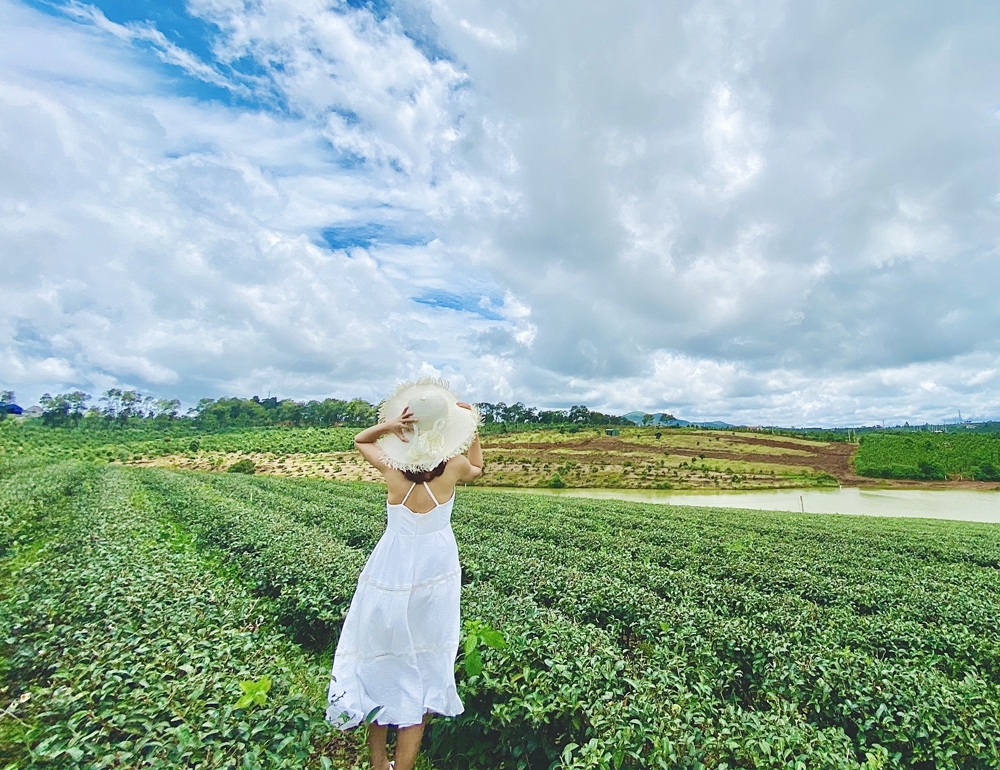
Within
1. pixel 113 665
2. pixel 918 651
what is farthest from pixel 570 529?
pixel 113 665

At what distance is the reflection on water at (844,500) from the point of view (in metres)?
36.2

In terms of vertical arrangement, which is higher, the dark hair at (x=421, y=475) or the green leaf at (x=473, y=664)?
the dark hair at (x=421, y=475)

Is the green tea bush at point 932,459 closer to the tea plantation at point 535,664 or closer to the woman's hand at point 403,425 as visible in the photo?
the tea plantation at point 535,664

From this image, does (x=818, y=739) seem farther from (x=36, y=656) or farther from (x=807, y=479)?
(x=807, y=479)

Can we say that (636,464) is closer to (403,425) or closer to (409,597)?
(409,597)

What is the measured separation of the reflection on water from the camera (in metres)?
36.2

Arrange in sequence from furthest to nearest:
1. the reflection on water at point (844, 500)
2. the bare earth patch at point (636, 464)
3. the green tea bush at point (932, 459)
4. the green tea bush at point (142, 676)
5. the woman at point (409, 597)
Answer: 1. the green tea bush at point (932, 459)
2. the bare earth patch at point (636, 464)
3. the reflection on water at point (844, 500)
4. the woman at point (409, 597)
5. the green tea bush at point (142, 676)

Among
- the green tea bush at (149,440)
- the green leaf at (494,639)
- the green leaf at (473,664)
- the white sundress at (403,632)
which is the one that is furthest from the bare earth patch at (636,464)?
the white sundress at (403,632)

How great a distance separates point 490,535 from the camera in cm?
1293

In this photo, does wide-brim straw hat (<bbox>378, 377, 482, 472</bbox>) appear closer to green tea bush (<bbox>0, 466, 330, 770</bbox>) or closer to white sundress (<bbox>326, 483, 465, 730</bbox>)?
white sundress (<bbox>326, 483, 465, 730</bbox>)

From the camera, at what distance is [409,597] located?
3.44 metres

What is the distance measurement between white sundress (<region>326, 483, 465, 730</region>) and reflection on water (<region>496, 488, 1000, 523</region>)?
3187cm

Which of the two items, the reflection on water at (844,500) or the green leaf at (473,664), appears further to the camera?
the reflection on water at (844,500)

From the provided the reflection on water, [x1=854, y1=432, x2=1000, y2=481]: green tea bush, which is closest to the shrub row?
the reflection on water
